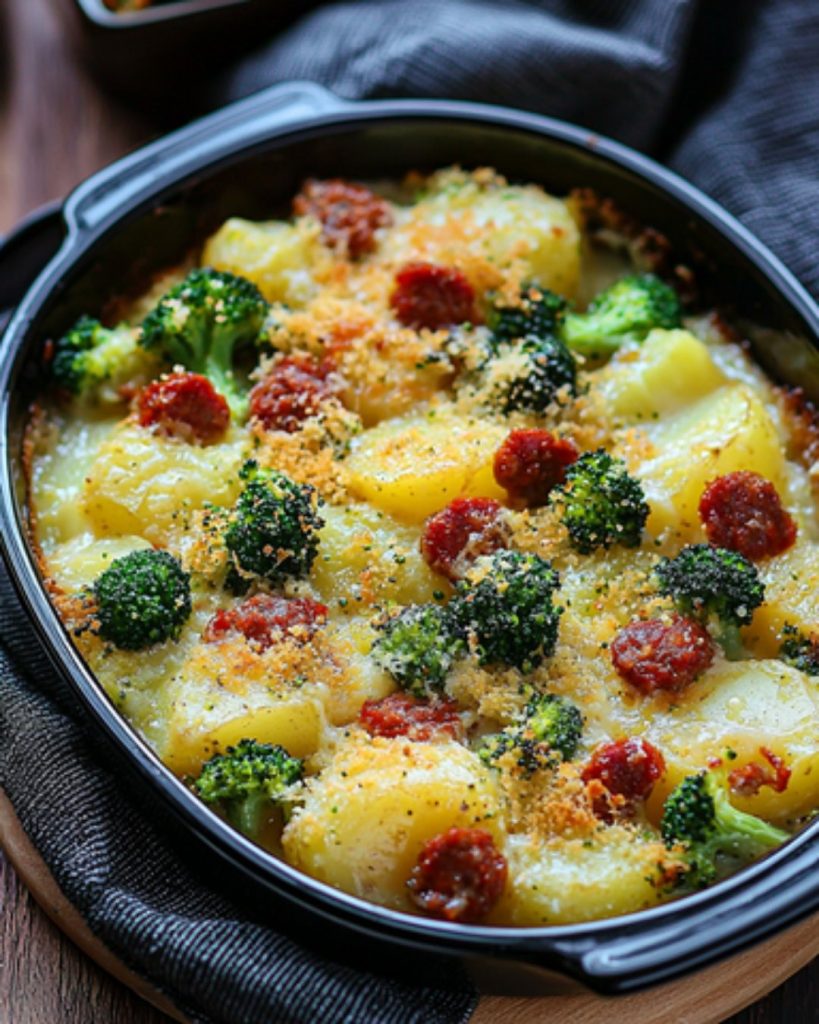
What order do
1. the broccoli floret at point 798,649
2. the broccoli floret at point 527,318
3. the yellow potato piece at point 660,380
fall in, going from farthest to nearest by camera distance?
the broccoli floret at point 527,318, the yellow potato piece at point 660,380, the broccoli floret at point 798,649

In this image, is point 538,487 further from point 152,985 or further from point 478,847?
point 152,985

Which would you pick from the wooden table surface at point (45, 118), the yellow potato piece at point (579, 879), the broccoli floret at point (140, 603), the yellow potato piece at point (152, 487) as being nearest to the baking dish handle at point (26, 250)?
the wooden table surface at point (45, 118)

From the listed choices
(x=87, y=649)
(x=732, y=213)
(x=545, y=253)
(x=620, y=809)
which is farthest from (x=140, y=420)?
(x=732, y=213)

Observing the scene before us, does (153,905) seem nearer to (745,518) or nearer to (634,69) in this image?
(745,518)

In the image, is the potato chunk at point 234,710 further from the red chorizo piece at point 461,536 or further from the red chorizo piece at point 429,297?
the red chorizo piece at point 429,297

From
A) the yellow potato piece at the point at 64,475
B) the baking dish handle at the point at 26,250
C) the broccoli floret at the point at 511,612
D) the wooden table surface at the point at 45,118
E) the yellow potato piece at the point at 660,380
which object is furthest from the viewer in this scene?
the wooden table surface at the point at 45,118

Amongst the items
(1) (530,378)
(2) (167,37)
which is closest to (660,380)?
(1) (530,378)

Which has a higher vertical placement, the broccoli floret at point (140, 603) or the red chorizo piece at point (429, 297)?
the red chorizo piece at point (429, 297)
